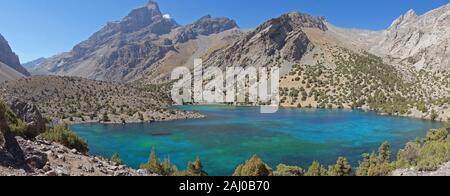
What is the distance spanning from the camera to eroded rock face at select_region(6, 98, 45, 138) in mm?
35034

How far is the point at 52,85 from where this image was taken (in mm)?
133125

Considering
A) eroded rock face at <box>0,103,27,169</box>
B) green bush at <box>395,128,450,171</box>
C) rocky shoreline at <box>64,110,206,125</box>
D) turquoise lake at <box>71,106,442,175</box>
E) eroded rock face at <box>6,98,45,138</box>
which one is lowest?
turquoise lake at <box>71,106,442,175</box>

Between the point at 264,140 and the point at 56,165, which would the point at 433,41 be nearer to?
the point at 264,140

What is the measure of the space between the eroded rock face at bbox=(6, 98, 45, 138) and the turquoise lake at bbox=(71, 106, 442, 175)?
1432 centimetres

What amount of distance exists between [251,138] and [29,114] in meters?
42.5

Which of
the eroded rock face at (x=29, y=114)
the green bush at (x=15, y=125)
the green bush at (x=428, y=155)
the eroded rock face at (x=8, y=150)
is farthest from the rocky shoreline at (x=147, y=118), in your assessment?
the eroded rock face at (x=8, y=150)

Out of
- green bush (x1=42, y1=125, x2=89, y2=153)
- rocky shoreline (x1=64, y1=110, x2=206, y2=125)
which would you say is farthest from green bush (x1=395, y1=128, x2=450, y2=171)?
rocky shoreline (x1=64, y1=110, x2=206, y2=125)

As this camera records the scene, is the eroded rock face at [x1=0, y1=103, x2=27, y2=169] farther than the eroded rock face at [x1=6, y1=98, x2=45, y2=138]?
No

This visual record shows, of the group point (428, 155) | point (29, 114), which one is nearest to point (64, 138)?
point (29, 114)

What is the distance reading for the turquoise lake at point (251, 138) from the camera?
56875 millimetres

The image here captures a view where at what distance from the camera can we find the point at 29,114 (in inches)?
1560

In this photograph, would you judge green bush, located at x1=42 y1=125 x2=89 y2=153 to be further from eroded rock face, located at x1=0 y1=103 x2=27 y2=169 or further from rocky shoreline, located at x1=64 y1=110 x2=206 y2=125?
rocky shoreline, located at x1=64 y1=110 x2=206 y2=125

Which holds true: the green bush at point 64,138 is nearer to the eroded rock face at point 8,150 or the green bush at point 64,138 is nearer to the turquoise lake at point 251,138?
the eroded rock face at point 8,150

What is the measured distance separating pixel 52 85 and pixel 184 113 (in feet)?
149
